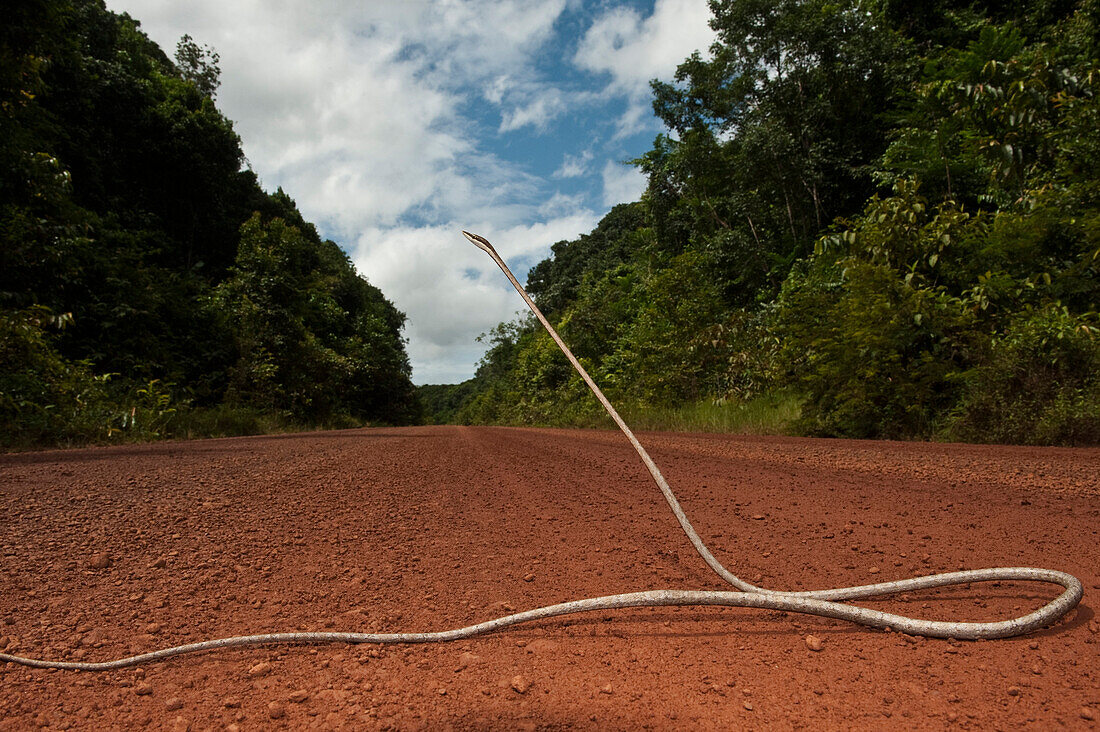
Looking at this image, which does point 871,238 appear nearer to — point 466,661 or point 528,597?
point 528,597

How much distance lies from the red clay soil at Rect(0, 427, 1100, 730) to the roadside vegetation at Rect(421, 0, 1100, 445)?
3.37 meters

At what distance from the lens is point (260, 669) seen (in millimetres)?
1606

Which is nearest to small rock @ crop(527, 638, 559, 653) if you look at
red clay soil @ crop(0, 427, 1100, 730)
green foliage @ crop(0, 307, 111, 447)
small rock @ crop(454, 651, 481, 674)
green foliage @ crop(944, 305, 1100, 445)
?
red clay soil @ crop(0, 427, 1100, 730)

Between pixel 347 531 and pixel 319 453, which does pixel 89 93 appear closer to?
pixel 319 453

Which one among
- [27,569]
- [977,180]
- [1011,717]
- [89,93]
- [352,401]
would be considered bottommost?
[1011,717]

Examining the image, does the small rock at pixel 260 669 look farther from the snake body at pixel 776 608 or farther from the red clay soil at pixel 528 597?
the snake body at pixel 776 608

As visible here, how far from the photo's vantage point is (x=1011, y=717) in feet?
4.14

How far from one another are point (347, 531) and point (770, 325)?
11996 mm

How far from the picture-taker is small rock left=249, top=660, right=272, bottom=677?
1.59 m

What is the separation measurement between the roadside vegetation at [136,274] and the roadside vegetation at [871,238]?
28.2ft

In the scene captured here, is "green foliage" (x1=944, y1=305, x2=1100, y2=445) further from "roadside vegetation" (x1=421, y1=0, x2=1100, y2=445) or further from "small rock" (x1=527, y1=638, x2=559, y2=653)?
"small rock" (x1=527, y1=638, x2=559, y2=653)

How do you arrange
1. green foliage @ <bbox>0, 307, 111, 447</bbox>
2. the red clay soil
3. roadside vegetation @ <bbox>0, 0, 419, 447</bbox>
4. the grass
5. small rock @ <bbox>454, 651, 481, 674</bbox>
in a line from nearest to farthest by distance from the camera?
1. the red clay soil
2. small rock @ <bbox>454, 651, 481, 674</bbox>
3. green foliage @ <bbox>0, 307, 111, 447</bbox>
4. roadside vegetation @ <bbox>0, 0, 419, 447</bbox>
5. the grass

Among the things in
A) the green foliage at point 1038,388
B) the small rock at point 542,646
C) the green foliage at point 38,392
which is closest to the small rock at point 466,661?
the small rock at point 542,646

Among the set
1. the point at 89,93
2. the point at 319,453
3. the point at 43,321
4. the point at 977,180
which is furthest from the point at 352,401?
the point at 977,180
